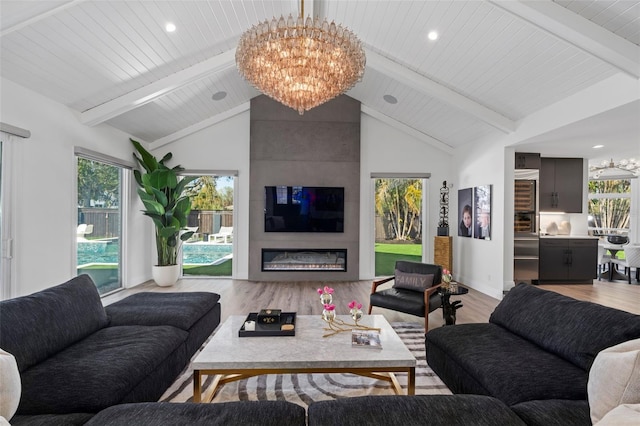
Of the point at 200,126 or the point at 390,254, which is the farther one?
the point at 390,254

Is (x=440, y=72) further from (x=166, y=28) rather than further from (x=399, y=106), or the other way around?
(x=166, y=28)

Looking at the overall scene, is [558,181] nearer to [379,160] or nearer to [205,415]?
[379,160]

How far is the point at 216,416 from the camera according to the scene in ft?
4.67

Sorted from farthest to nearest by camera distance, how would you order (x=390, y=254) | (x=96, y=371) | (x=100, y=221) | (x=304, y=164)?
(x=390, y=254), (x=304, y=164), (x=100, y=221), (x=96, y=371)

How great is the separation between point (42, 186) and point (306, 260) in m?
4.14

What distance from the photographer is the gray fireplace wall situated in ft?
20.8

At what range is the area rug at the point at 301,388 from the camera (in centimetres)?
236

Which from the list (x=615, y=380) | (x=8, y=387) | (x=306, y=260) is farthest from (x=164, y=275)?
(x=615, y=380)

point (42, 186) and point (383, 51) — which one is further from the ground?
point (383, 51)

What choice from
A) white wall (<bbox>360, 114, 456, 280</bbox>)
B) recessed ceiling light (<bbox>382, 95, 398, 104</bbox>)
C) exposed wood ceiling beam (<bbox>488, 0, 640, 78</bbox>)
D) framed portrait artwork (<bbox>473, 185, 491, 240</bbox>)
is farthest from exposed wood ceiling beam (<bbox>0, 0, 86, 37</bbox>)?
framed portrait artwork (<bbox>473, 185, 491, 240</bbox>)

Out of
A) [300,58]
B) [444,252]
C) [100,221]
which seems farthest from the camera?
[444,252]

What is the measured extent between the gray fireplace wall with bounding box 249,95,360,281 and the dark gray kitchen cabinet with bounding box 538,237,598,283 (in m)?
3.41

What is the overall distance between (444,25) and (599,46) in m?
1.42

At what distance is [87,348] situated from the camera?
2.11m
